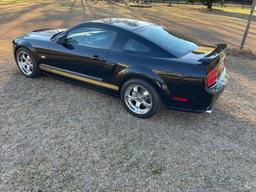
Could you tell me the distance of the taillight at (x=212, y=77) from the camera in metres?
3.47

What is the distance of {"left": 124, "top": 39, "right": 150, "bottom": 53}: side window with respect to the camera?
3.81 m

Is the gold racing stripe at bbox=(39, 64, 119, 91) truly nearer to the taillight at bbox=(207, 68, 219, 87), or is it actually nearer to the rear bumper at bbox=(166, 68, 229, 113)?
the rear bumper at bbox=(166, 68, 229, 113)

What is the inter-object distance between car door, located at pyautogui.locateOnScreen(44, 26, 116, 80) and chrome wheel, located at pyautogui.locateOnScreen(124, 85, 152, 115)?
611 mm

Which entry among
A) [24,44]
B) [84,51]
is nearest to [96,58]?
[84,51]

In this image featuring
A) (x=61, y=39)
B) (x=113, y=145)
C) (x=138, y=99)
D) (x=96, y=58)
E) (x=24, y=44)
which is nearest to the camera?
(x=113, y=145)

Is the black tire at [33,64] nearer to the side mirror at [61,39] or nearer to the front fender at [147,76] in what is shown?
the side mirror at [61,39]

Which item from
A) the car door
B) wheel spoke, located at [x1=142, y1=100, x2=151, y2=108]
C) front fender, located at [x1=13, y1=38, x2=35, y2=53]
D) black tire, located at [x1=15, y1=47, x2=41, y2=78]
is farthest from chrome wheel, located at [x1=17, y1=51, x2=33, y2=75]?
wheel spoke, located at [x1=142, y1=100, x2=151, y2=108]

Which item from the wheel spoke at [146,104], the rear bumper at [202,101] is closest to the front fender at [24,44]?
the wheel spoke at [146,104]

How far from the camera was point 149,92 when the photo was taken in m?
3.79

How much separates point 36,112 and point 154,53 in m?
2.18

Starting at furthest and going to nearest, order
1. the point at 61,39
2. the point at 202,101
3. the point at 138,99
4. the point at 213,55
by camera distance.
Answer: the point at 61,39 → the point at 138,99 → the point at 213,55 → the point at 202,101

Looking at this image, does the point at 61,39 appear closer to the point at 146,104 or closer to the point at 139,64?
the point at 139,64

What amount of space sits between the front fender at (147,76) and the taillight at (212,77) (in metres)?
0.61

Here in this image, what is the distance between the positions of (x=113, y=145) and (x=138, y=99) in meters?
0.98
